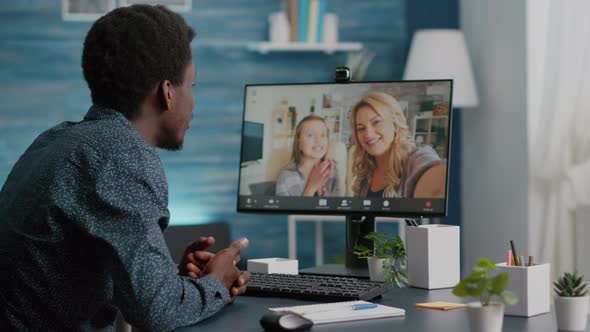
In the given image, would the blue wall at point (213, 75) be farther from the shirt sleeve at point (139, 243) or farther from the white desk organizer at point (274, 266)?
the shirt sleeve at point (139, 243)

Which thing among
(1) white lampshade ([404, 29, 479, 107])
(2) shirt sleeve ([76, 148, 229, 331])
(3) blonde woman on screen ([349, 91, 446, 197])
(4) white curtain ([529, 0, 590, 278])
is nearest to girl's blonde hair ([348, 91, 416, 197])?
(3) blonde woman on screen ([349, 91, 446, 197])

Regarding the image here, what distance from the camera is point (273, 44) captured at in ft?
15.1

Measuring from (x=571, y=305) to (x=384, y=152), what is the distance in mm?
851

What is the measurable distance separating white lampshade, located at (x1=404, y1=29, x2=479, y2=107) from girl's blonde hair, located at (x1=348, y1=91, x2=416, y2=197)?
221 centimetres

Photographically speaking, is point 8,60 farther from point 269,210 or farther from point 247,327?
point 247,327

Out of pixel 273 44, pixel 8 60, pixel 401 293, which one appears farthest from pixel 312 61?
pixel 401 293

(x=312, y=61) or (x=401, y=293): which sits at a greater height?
(x=312, y=61)

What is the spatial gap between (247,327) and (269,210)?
776 mm

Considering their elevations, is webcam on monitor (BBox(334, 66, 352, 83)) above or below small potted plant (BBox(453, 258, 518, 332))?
above

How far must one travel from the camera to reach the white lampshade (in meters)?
4.39

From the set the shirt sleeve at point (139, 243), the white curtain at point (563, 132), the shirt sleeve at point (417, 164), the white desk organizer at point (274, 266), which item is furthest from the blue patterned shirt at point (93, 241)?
the white curtain at point (563, 132)

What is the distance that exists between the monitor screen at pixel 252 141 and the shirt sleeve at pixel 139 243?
747 mm

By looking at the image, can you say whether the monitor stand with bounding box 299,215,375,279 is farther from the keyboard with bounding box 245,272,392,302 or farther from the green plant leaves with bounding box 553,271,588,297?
the green plant leaves with bounding box 553,271,588,297

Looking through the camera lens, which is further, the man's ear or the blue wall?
the blue wall
